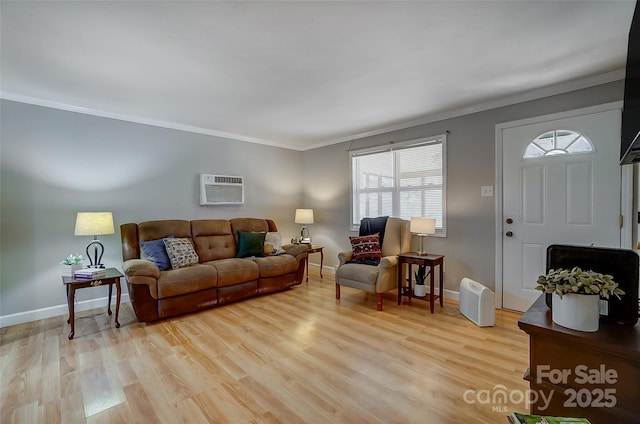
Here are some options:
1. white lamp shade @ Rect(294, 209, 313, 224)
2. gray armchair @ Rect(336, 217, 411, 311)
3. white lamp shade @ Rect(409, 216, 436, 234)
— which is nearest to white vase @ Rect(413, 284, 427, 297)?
gray armchair @ Rect(336, 217, 411, 311)

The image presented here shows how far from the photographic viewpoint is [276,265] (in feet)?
12.8

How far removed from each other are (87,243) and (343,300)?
317cm

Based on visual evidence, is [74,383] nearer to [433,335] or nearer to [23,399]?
[23,399]

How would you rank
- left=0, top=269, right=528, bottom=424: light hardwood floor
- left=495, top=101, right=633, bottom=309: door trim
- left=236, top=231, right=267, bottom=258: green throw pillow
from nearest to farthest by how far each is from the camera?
left=0, top=269, right=528, bottom=424: light hardwood floor
left=495, top=101, right=633, bottom=309: door trim
left=236, top=231, right=267, bottom=258: green throw pillow

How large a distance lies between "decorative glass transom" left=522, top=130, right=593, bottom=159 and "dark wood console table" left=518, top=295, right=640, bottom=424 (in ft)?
7.85

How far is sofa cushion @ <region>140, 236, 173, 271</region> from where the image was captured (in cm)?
327

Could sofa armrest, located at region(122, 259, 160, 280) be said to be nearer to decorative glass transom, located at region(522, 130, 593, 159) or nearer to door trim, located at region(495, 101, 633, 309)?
door trim, located at region(495, 101, 633, 309)

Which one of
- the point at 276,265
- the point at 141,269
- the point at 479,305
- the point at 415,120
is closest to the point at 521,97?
the point at 415,120

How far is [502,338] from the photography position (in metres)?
2.56

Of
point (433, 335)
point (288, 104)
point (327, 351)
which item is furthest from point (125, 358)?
point (288, 104)

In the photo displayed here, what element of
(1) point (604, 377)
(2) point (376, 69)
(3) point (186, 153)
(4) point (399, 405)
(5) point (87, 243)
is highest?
(2) point (376, 69)

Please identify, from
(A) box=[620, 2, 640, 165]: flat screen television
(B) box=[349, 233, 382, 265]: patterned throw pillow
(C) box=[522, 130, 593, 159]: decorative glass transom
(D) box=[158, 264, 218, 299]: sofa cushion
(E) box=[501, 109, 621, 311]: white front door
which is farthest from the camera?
(B) box=[349, 233, 382, 265]: patterned throw pillow

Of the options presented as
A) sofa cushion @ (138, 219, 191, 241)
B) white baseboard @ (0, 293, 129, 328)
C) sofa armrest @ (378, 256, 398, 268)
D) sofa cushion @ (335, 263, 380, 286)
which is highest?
sofa cushion @ (138, 219, 191, 241)

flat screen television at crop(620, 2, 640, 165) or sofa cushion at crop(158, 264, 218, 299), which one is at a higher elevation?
flat screen television at crop(620, 2, 640, 165)
